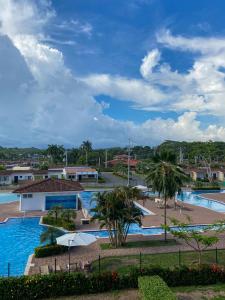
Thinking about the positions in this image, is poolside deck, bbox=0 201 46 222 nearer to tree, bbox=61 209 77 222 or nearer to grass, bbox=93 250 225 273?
tree, bbox=61 209 77 222

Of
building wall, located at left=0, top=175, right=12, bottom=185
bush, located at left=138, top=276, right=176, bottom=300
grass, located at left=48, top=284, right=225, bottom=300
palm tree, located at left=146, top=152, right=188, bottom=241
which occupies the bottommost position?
grass, located at left=48, top=284, right=225, bottom=300

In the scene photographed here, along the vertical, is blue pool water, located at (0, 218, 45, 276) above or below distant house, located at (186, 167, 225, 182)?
below

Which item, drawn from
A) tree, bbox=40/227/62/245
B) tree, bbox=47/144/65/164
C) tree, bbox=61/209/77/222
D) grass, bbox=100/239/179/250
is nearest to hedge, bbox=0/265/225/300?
tree, bbox=40/227/62/245

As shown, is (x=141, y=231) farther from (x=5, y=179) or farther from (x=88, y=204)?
(x=5, y=179)

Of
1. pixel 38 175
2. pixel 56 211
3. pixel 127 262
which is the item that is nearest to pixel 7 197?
pixel 38 175

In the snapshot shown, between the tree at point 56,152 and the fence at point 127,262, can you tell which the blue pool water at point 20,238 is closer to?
the fence at point 127,262

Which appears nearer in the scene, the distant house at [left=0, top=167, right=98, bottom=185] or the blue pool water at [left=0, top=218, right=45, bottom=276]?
the blue pool water at [left=0, top=218, right=45, bottom=276]
